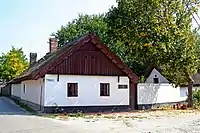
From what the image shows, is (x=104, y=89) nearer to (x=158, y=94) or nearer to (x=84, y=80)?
(x=84, y=80)

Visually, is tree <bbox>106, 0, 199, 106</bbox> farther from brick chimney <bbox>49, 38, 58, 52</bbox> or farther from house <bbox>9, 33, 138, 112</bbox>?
brick chimney <bbox>49, 38, 58, 52</bbox>

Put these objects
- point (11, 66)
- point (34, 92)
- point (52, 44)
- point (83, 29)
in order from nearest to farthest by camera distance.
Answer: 1. point (34, 92)
2. point (52, 44)
3. point (83, 29)
4. point (11, 66)

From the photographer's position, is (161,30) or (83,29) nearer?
(161,30)

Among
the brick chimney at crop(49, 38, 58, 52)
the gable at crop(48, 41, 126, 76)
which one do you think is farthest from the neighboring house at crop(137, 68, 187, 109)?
the brick chimney at crop(49, 38, 58, 52)

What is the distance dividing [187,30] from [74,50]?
31.5ft

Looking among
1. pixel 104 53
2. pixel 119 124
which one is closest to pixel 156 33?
pixel 104 53

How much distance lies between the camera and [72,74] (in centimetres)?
2366

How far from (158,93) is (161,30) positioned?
20.1 feet

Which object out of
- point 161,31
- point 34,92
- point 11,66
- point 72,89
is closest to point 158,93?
point 161,31

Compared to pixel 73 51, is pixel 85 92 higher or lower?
lower

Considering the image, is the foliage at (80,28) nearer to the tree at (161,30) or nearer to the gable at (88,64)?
the tree at (161,30)

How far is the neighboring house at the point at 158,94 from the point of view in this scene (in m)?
28.0

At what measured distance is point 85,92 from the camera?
2425cm

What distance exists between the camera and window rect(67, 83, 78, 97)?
78.2 feet
